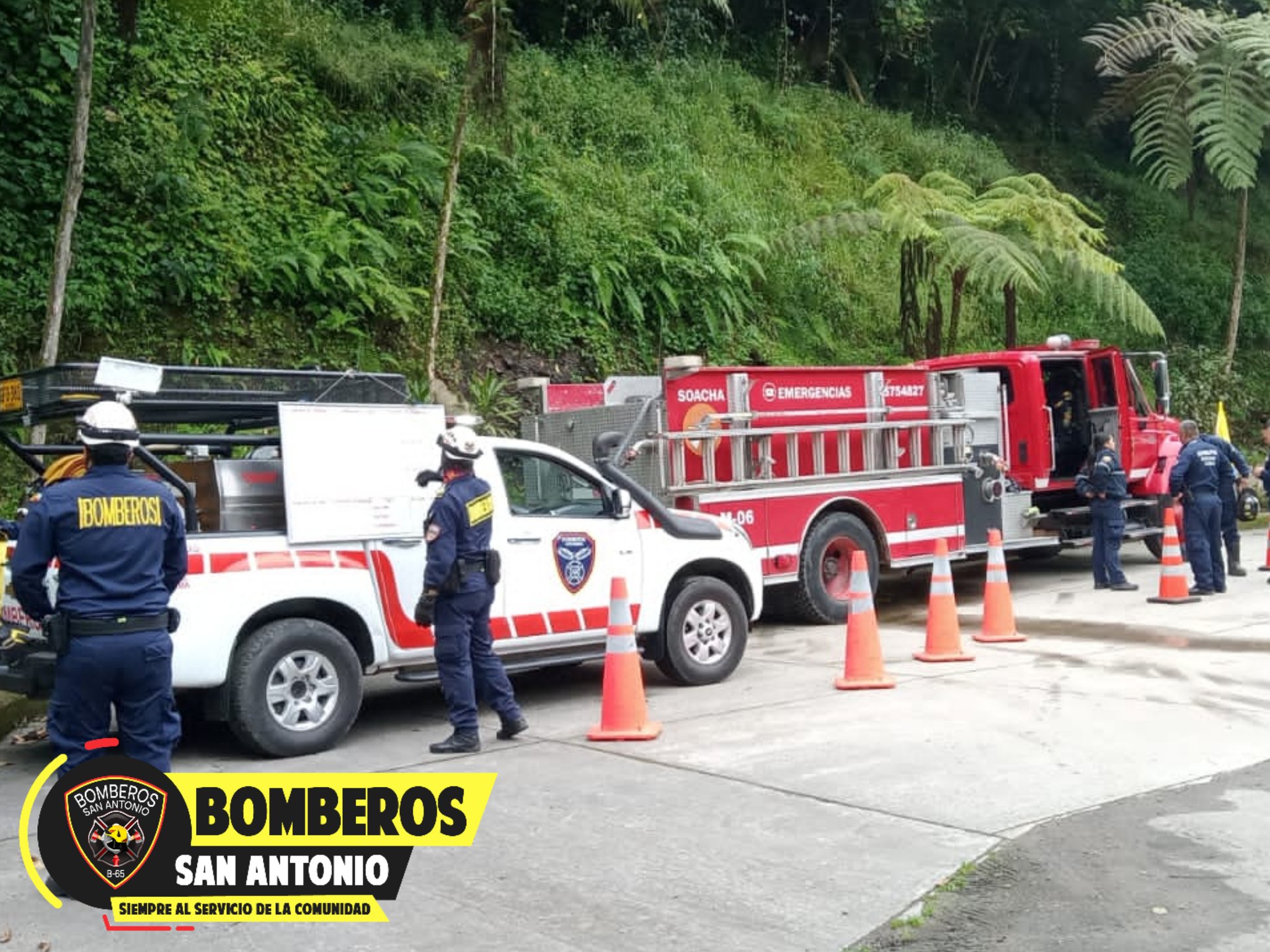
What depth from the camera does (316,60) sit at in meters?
18.5

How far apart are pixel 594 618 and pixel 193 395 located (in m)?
3.04

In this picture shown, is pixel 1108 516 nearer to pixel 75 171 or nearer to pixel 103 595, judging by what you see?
pixel 75 171

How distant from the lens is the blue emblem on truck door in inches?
357

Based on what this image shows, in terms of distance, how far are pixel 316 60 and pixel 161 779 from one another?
15.3m

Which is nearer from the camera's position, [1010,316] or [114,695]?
[114,695]

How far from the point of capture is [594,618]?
9234mm

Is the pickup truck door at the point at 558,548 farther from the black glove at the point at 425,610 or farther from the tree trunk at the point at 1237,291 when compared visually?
the tree trunk at the point at 1237,291

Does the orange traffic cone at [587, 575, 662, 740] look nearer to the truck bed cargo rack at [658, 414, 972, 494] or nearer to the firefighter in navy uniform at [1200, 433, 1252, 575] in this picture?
the truck bed cargo rack at [658, 414, 972, 494]

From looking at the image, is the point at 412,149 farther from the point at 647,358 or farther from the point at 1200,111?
the point at 1200,111

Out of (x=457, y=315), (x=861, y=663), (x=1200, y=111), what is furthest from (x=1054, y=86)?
(x=861, y=663)

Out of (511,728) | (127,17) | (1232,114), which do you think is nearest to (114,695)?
Answer: (511,728)

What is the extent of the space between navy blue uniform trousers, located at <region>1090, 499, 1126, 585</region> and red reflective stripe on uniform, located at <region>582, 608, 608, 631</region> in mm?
7295

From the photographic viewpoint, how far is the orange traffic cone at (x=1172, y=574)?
1297 cm

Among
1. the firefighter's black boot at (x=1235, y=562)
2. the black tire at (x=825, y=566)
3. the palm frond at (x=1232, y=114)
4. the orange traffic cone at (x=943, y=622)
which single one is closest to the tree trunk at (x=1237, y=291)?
the palm frond at (x=1232, y=114)
